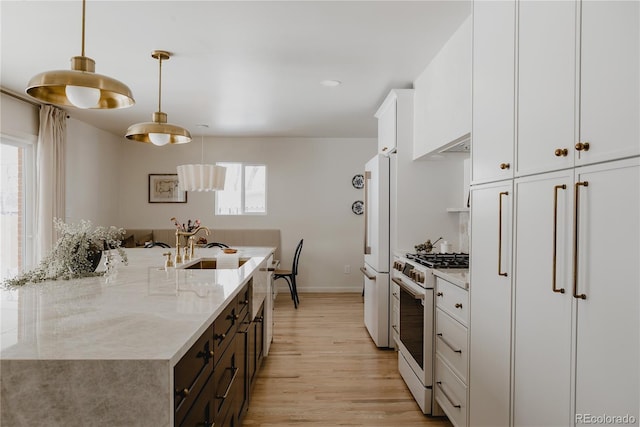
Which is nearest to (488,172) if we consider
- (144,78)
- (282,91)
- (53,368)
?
(53,368)

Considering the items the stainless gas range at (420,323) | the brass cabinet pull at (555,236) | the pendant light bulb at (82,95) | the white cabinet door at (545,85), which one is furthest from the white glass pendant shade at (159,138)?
the brass cabinet pull at (555,236)

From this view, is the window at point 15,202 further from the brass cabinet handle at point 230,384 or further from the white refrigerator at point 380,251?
the white refrigerator at point 380,251

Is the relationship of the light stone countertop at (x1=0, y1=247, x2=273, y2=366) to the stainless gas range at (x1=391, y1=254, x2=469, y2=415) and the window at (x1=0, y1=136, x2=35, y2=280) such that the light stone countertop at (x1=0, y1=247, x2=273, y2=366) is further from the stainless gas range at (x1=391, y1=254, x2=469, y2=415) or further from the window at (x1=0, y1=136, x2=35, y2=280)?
the window at (x1=0, y1=136, x2=35, y2=280)

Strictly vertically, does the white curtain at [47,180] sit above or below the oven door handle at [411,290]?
above

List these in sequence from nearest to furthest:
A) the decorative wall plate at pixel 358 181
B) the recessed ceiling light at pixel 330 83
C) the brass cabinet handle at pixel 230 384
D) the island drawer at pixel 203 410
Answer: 1. the island drawer at pixel 203 410
2. the brass cabinet handle at pixel 230 384
3. the recessed ceiling light at pixel 330 83
4. the decorative wall plate at pixel 358 181

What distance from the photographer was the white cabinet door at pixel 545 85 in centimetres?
126

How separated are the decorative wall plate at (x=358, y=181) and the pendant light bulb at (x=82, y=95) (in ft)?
16.9

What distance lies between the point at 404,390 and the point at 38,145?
480 centimetres

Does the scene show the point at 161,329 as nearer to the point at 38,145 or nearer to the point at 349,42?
the point at 349,42

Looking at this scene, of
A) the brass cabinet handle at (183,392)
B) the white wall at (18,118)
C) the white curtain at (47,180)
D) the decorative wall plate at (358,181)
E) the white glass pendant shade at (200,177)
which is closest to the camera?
the brass cabinet handle at (183,392)

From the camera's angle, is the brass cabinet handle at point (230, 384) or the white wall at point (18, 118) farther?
the white wall at point (18, 118)

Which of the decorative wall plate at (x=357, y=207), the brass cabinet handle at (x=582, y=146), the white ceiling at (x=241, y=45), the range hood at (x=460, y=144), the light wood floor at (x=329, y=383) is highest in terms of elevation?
the white ceiling at (x=241, y=45)

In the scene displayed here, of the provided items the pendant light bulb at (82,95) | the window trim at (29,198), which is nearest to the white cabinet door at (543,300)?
the pendant light bulb at (82,95)

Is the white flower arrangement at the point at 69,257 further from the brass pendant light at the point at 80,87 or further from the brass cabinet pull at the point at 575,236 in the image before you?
the brass cabinet pull at the point at 575,236
